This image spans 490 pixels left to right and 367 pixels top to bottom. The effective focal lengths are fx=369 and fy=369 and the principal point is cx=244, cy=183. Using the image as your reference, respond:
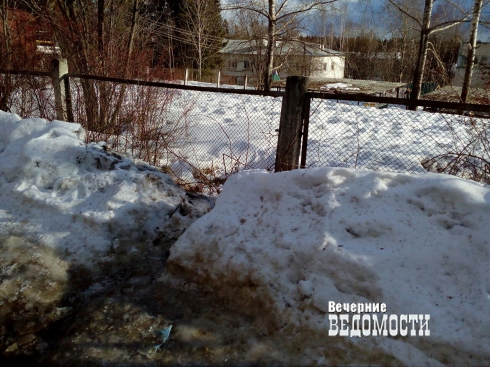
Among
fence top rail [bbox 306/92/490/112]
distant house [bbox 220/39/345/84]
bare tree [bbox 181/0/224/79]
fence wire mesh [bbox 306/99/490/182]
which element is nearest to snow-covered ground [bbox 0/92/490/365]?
fence top rail [bbox 306/92/490/112]

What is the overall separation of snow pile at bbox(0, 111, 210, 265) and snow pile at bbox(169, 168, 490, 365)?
0.62 meters

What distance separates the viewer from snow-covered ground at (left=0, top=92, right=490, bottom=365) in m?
2.08

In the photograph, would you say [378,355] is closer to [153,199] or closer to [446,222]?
[446,222]

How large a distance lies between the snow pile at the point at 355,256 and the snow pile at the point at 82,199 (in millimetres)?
625

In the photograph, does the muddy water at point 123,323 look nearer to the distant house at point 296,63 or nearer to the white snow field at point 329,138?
the white snow field at point 329,138

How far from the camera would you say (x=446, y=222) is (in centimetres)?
246

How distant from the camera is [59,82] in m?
5.98

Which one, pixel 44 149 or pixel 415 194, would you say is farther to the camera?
pixel 44 149

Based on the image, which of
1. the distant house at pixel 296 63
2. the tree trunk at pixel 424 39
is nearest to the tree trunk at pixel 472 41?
the tree trunk at pixel 424 39

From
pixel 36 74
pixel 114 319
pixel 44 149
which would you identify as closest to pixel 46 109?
pixel 36 74

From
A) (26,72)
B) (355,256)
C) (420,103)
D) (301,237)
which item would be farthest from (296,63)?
(355,256)

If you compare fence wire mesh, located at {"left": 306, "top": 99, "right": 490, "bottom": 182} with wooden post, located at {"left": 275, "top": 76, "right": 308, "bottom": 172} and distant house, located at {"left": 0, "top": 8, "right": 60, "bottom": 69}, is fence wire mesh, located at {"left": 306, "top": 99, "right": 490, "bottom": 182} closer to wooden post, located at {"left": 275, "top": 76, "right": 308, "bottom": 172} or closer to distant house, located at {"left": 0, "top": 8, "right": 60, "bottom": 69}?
wooden post, located at {"left": 275, "top": 76, "right": 308, "bottom": 172}

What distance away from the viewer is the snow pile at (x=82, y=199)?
3.24m

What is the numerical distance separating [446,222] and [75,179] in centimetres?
334
